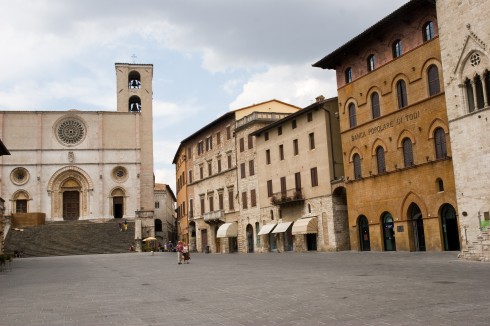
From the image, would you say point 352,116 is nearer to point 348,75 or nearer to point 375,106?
point 375,106

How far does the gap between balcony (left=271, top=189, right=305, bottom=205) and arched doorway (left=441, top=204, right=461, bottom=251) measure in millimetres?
13374

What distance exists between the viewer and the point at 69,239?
181 feet

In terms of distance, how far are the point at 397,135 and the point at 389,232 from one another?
593cm

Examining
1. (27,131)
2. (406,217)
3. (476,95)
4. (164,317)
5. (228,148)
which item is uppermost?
(27,131)

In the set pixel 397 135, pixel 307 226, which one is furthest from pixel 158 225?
pixel 397 135

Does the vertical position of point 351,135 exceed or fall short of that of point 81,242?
it exceeds it

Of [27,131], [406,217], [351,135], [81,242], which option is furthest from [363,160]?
[27,131]

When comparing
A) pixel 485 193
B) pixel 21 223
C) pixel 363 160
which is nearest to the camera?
pixel 485 193

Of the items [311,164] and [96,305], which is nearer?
[96,305]

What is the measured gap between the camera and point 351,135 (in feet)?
119

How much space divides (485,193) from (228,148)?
104 ft

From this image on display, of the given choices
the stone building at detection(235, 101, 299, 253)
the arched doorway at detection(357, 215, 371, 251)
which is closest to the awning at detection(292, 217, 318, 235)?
the arched doorway at detection(357, 215, 371, 251)

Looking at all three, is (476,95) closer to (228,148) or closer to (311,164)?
(311,164)

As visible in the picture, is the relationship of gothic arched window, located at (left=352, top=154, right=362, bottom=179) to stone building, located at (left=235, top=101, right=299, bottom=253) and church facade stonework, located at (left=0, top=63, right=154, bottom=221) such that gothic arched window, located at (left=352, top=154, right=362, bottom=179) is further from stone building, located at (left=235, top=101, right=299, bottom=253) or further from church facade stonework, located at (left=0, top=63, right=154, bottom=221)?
church facade stonework, located at (left=0, top=63, right=154, bottom=221)
